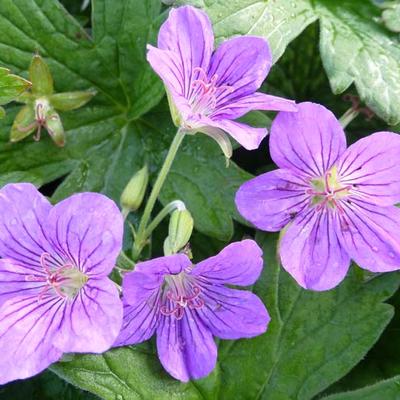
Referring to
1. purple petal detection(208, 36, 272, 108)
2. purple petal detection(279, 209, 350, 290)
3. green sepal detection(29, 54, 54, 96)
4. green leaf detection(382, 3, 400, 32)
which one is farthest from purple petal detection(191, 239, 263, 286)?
green leaf detection(382, 3, 400, 32)

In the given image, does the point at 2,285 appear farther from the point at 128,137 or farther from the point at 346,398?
the point at 346,398

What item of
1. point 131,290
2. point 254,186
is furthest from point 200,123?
point 131,290

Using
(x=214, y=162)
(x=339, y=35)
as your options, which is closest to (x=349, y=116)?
(x=339, y=35)

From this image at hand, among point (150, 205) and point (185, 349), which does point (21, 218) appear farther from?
point (185, 349)

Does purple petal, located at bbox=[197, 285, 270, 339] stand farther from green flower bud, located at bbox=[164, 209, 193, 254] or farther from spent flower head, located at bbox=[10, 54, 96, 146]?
spent flower head, located at bbox=[10, 54, 96, 146]

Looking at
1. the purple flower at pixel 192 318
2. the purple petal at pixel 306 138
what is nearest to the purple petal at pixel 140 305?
the purple flower at pixel 192 318
